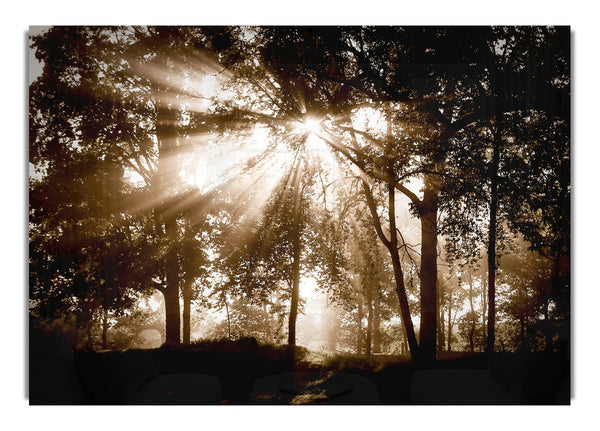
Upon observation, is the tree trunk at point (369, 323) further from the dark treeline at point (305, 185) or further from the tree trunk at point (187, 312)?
the tree trunk at point (187, 312)

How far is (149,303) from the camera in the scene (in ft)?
9.46

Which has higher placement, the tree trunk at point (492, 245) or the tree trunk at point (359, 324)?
the tree trunk at point (492, 245)

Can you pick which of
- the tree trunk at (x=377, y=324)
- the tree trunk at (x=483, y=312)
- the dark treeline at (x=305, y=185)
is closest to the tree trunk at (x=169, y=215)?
the dark treeline at (x=305, y=185)

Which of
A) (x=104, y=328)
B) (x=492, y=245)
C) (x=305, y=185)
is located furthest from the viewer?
(x=305, y=185)

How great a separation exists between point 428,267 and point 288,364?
60.1 inches

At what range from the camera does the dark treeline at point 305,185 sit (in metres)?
2.90

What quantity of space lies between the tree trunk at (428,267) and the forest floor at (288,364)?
0.25 m

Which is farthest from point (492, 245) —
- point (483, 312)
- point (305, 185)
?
point (305, 185)

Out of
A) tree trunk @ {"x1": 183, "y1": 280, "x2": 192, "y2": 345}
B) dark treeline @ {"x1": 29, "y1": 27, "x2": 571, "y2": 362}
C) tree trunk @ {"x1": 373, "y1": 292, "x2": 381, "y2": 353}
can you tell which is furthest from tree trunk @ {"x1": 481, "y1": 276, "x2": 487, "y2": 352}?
tree trunk @ {"x1": 183, "y1": 280, "x2": 192, "y2": 345}

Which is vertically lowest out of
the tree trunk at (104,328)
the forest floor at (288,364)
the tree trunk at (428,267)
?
the forest floor at (288,364)

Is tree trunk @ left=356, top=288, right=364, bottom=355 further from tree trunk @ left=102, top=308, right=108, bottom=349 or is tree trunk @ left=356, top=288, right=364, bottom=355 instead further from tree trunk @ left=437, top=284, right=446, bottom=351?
tree trunk @ left=102, top=308, right=108, bottom=349

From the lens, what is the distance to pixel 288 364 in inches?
115

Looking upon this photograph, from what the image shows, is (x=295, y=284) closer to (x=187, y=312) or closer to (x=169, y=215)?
(x=187, y=312)
